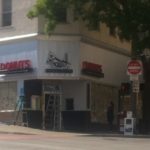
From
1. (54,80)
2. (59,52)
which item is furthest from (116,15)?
(54,80)

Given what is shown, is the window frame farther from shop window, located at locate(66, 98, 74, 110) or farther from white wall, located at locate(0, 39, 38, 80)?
shop window, located at locate(66, 98, 74, 110)

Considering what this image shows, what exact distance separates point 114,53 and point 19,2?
8.12 metres

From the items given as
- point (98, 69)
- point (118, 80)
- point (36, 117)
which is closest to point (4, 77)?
point (36, 117)

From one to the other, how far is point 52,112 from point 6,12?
24.9 feet

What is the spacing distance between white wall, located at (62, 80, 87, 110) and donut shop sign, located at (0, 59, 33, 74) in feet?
10.2

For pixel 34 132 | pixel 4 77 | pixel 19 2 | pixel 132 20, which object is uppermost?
pixel 19 2

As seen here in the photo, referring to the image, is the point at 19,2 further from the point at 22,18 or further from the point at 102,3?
the point at 102,3

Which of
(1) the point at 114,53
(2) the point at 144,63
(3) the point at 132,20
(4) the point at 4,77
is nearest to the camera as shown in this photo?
(3) the point at 132,20

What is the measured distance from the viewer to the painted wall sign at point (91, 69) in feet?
119

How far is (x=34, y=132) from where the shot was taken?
31859 mm

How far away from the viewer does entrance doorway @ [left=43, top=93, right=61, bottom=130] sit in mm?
36375

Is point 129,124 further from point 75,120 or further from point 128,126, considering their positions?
point 75,120

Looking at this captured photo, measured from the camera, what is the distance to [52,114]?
3656 centimetres

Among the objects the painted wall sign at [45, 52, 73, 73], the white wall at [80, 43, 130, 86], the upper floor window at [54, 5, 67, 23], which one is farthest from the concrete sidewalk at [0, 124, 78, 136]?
the upper floor window at [54, 5, 67, 23]
